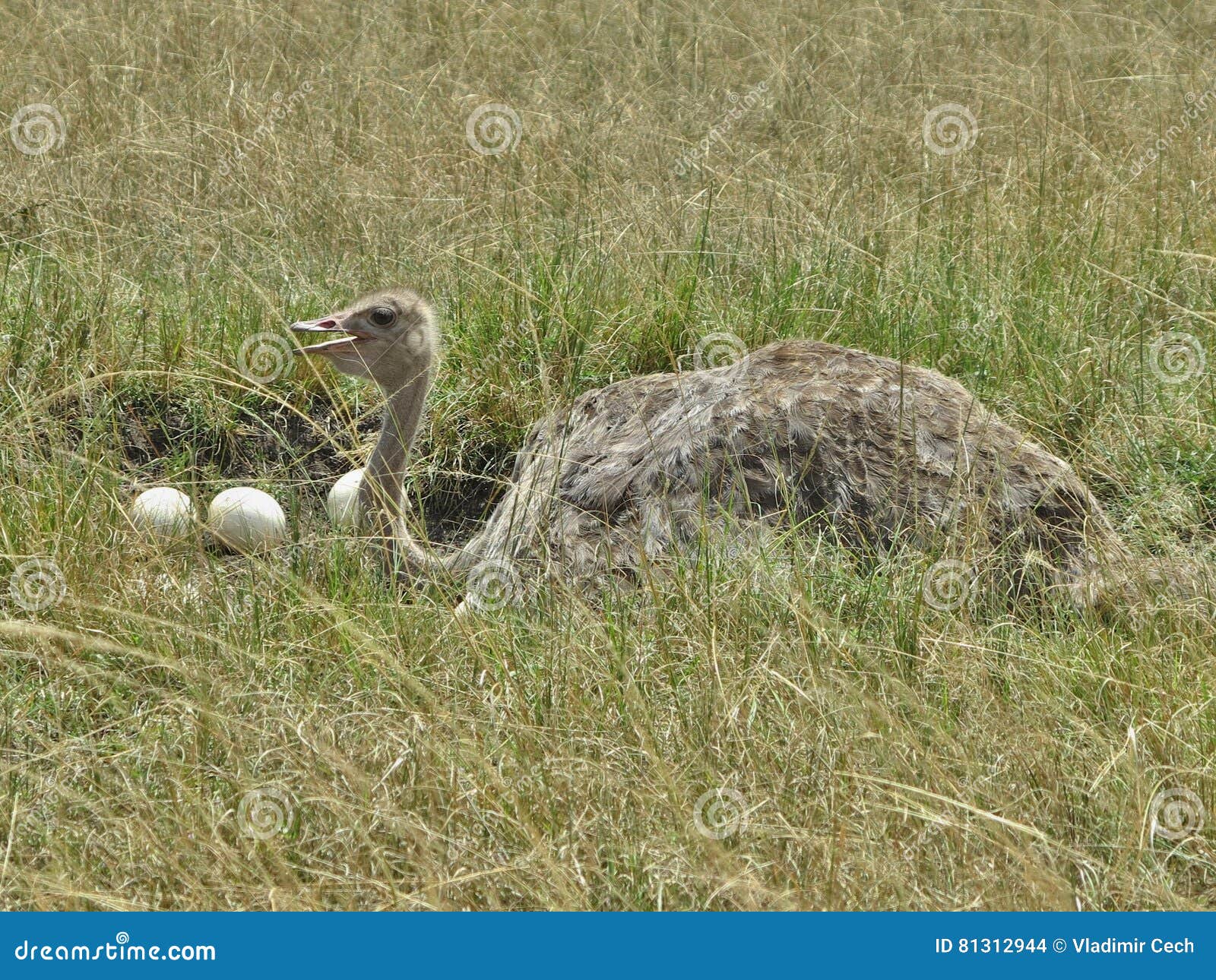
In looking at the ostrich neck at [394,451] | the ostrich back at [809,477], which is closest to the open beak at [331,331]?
the ostrich neck at [394,451]

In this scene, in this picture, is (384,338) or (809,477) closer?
(809,477)

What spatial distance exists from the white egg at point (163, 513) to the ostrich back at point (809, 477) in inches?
32.0

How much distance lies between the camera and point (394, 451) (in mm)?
4680

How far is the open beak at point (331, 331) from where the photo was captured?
466 cm

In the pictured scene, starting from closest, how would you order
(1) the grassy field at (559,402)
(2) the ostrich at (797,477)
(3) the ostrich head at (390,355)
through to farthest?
(1) the grassy field at (559,402) < (2) the ostrich at (797,477) < (3) the ostrich head at (390,355)

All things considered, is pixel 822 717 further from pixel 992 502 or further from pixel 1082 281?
pixel 1082 281

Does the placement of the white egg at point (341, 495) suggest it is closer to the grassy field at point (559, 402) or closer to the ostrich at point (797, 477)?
the grassy field at point (559, 402)

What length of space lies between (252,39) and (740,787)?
6.59m

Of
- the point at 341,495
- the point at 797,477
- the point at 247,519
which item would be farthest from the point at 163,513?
the point at 797,477

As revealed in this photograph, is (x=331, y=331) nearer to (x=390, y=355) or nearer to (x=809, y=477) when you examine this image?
(x=390, y=355)

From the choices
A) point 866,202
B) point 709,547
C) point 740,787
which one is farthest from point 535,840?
point 866,202

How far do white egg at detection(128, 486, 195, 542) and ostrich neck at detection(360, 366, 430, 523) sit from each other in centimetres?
49

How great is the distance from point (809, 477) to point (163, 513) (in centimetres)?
180

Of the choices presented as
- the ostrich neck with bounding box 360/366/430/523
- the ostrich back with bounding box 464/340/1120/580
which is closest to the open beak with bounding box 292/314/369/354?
the ostrich neck with bounding box 360/366/430/523
